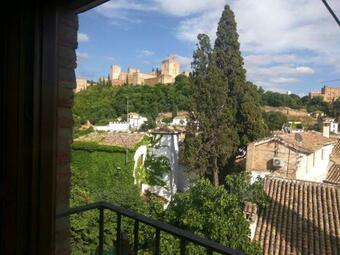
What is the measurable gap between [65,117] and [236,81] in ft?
41.4

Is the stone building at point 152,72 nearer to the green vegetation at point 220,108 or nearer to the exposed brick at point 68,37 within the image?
the green vegetation at point 220,108

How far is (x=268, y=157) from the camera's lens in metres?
12.5

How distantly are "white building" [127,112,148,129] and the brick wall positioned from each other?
18.5 m

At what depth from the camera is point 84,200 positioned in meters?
8.40

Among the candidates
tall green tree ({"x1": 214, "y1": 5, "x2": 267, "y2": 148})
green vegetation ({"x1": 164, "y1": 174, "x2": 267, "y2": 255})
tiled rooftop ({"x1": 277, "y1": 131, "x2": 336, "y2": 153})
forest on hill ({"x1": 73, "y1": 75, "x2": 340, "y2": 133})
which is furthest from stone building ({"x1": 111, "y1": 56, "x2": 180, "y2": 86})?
green vegetation ({"x1": 164, "y1": 174, "x2": 267, "y2": 255})

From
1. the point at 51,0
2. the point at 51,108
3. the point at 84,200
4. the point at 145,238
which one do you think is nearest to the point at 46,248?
the point at 51,108

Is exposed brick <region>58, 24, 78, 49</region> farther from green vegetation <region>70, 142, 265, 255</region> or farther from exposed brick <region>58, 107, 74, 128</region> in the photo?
green vegetation <region>70, 142, 265, 255</region>

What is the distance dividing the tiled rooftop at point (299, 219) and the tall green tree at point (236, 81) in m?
4.89

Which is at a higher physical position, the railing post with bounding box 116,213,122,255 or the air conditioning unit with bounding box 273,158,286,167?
the railing post with bounding box 116,213,122,255

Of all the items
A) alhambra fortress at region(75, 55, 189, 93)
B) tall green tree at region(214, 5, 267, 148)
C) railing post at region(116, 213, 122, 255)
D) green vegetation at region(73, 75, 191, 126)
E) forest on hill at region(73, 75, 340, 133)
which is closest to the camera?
railing post at region(116, 213, 122, 255)

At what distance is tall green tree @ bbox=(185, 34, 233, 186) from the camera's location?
1263 centimetres

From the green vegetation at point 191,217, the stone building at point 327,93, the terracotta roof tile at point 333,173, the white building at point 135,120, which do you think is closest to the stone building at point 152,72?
the white building at point 135,120

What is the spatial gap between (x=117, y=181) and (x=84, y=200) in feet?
12.8

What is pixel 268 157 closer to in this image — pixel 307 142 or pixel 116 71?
pixel 307 142
